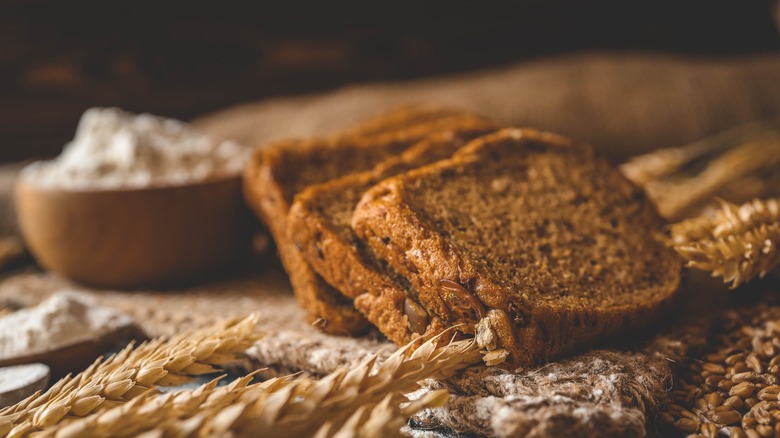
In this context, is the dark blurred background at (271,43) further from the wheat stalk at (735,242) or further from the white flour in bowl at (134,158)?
the wheat stalk at (735,242)

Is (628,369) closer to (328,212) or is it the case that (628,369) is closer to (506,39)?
(328,212)

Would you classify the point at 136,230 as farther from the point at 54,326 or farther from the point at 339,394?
the point at 339,394

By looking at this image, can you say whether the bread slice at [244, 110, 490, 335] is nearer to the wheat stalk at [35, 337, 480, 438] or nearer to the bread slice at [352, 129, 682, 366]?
the bread slice at [352, 129, 682, 366]

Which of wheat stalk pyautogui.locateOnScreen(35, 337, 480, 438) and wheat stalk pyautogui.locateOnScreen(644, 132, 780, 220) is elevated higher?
wheat stalk pyautogui.locateOnScreen(35, 337, 480, 438)

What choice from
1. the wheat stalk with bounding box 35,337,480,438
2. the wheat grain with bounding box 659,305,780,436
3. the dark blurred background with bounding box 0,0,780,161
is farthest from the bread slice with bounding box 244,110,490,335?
the dark blurred background with bounding box 0,0,780,161

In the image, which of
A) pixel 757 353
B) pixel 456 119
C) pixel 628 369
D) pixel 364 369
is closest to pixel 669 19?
pixel 456 119
